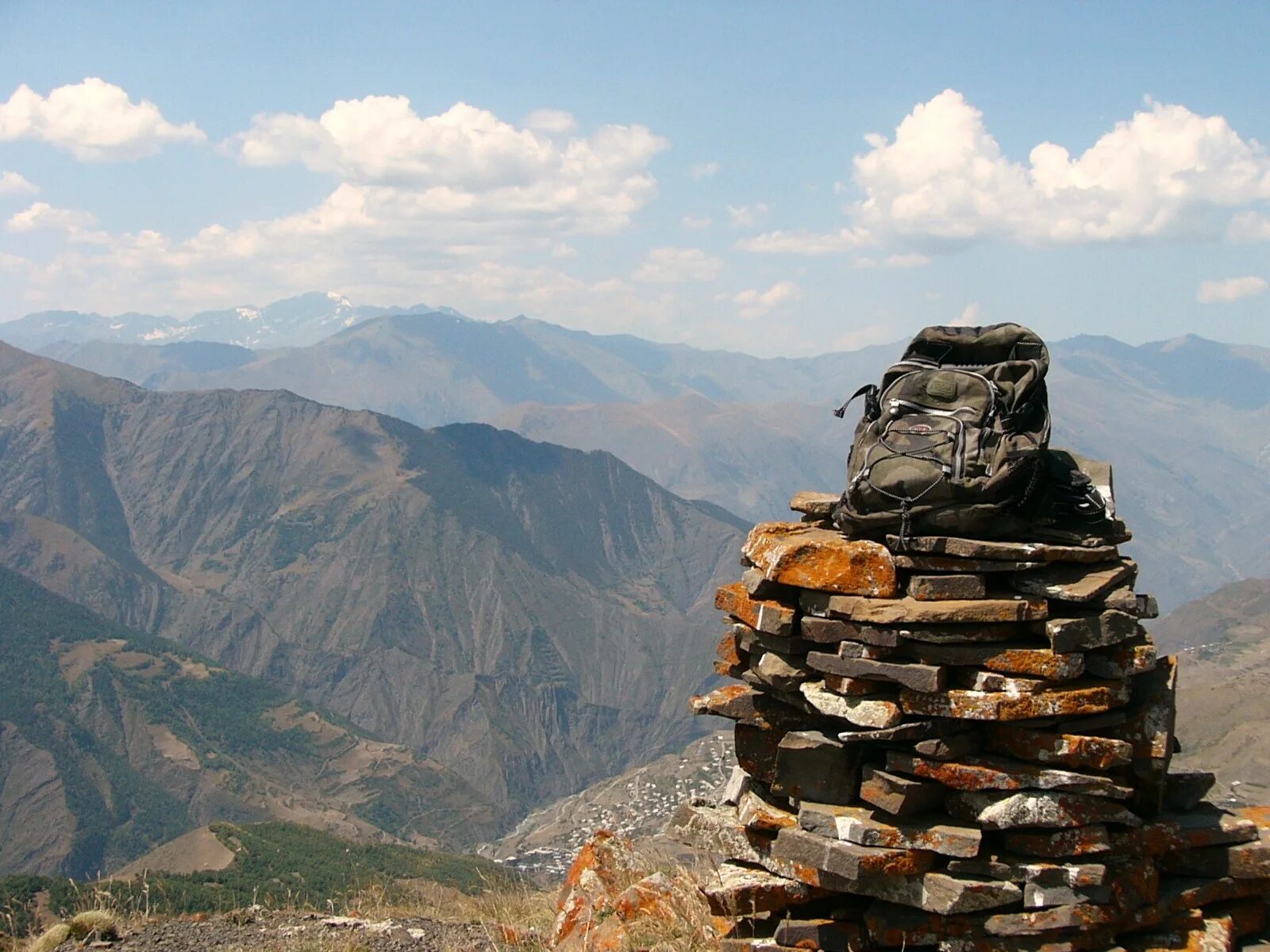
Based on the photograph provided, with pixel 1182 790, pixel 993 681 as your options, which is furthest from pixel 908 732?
pixel 1182 790

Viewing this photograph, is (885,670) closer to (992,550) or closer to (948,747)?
(948,747)

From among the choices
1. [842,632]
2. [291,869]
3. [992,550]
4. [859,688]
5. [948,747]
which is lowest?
[291,869]

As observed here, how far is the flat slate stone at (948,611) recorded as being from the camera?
314 inches

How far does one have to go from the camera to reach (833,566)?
28.0 feet

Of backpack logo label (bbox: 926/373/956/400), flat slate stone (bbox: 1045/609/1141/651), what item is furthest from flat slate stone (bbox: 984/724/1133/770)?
backpack logo label (bbox: 926/373/956/400)

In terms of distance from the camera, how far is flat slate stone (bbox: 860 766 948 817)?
26.0ft

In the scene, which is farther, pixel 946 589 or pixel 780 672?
pixel 780 672

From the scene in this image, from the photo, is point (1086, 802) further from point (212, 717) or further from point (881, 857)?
point (212, 717)

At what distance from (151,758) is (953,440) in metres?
179

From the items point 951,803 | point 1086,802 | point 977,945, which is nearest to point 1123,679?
point 1086,802

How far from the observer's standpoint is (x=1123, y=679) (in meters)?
8.20

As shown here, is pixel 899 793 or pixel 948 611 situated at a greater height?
pixel 948 611

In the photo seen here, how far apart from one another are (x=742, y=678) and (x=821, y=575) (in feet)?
4.51

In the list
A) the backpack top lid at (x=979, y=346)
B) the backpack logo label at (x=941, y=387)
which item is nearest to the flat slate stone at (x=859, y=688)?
the backpack logo label at (x=941, y=387)
